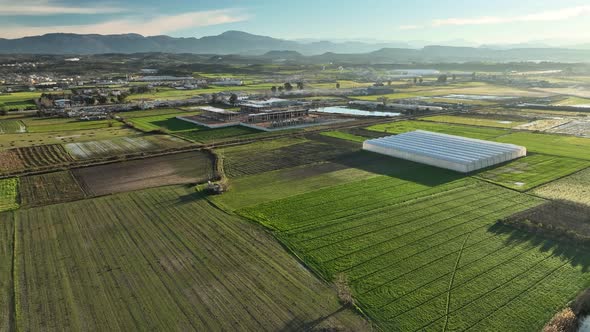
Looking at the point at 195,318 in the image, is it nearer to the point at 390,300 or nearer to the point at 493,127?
the point at 390,300

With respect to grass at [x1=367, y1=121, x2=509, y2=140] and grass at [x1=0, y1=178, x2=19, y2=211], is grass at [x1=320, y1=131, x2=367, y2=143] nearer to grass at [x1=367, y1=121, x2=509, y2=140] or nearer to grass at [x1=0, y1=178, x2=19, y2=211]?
grass at [x1=367, y1=121, x2=509, y2=140]

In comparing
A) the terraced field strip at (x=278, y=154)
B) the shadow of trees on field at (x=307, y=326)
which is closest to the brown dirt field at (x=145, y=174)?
the terraced field strip at (x=278, y=154)

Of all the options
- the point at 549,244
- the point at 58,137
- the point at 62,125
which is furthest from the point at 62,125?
the point at 549,244

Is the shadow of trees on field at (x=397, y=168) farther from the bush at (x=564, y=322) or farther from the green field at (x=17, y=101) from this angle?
the green field at (x=17, y=101)

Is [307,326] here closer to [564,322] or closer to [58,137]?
[564,322]

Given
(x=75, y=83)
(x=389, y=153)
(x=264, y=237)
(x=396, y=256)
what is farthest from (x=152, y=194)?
(x=75, y=83)

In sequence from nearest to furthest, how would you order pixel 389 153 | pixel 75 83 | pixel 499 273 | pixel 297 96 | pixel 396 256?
1. pixel 499 273
2. pixel 396 256
3. pixel 389 153
4. pixel 297 96
5. pixel 75 83
